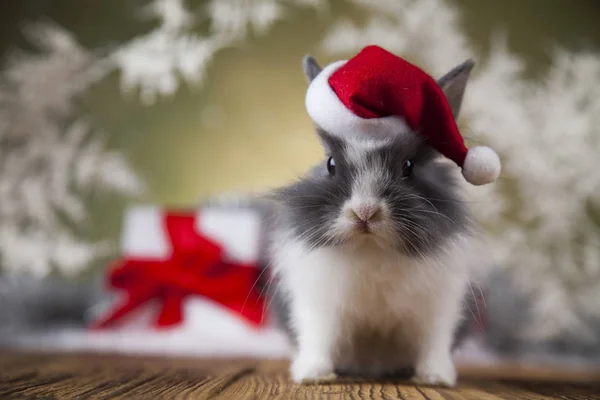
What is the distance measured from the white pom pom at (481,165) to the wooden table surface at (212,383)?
0.29m

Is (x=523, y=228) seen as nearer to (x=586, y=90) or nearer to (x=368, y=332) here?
(x=586, y=90)

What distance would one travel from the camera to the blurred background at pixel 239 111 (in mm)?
1735

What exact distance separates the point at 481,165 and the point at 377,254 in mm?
187

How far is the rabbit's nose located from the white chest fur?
56 mm

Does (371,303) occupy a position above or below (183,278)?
below

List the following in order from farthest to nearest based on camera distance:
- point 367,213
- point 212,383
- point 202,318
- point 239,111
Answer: point 239,111 → point 202,318 → point 212,383 → point 367,213

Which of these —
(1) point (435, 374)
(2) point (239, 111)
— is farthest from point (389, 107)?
(2) point (239, 111)

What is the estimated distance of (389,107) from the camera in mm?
731

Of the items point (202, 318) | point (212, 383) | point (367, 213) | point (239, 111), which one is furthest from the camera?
point (239, 111)

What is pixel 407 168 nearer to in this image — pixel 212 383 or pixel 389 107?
pixel 389 107

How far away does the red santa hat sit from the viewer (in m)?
0.72

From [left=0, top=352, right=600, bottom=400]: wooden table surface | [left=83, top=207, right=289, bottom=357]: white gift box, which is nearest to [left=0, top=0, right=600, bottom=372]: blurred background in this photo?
[left=83, top=207, right=289, bottom=357]: white gift box

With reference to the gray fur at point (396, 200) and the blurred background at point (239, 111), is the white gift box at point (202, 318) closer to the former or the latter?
the blurred background at point (239, 111)

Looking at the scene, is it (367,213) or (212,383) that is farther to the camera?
(212,383)
